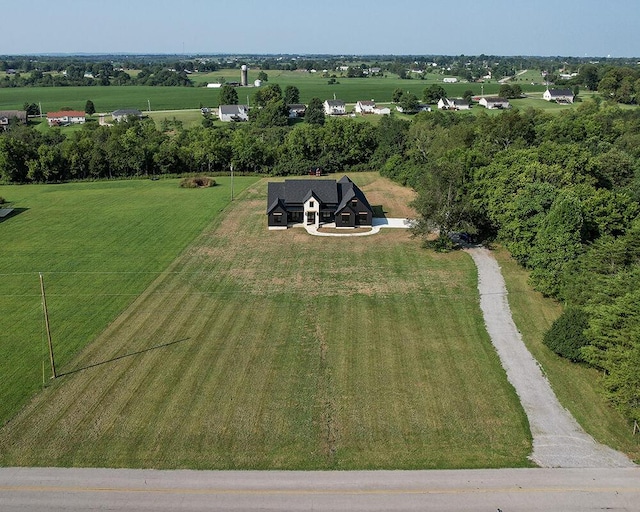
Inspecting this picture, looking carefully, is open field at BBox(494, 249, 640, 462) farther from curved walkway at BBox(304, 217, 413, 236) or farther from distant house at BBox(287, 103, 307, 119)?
distant house at BBox(287, 103, 307, 119)

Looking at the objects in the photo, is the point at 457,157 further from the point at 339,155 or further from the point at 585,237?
the point at 339,155

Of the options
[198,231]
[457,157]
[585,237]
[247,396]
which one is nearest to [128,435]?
[247,396]

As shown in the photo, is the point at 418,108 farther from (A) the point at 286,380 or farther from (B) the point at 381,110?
(A) the point at 286,380

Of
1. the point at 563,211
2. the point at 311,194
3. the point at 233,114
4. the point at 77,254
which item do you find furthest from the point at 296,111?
the point at 563,211

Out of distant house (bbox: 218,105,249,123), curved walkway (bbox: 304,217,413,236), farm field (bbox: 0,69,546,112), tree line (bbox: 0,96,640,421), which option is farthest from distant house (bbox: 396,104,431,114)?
curved walkway (bbox: 304,217,413,236)

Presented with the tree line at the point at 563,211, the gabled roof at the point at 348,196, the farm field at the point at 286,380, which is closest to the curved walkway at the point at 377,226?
the gabled roof at the point at 348,196
